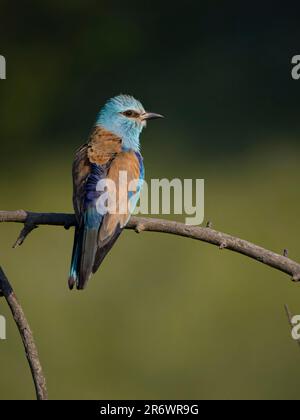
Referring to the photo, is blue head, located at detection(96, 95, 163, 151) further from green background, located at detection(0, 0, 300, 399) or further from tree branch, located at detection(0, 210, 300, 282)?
green background, located at detection(0, 0, 300, 399)

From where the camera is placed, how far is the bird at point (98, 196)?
3967 mm

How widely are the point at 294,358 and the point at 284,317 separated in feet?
0.81

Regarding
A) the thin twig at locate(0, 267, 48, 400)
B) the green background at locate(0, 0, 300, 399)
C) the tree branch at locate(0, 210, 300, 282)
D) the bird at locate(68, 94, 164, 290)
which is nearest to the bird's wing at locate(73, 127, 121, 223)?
the bird at locate(68, 94, 164, 290)

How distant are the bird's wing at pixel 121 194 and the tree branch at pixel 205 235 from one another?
0.51 feet

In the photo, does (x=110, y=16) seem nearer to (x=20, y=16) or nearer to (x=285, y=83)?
(x=20, y=16)

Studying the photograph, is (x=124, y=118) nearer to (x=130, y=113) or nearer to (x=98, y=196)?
(x=130, y=113)

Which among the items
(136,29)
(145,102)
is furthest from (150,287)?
(136,29)

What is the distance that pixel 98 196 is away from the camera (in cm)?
407

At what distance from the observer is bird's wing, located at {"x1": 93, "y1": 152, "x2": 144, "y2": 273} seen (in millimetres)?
4016

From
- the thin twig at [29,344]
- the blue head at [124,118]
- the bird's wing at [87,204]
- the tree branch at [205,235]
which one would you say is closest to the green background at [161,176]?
Result: the blue head at [124,118]

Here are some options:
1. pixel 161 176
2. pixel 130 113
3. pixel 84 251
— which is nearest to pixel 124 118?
pixel 130 113

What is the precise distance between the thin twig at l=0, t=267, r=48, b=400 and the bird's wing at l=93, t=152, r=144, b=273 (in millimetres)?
535

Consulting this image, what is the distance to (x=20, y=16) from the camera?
8.66 m

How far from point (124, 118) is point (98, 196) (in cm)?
75
